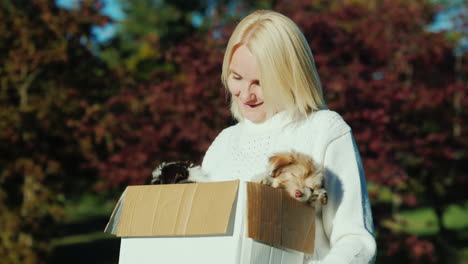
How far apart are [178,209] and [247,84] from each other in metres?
0.61

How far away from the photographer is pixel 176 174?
2299mm

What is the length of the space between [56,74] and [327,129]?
849cm

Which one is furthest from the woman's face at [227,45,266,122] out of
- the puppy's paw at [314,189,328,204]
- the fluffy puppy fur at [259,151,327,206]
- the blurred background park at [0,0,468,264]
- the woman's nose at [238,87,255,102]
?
the blurred background park at [0,0,468,264]

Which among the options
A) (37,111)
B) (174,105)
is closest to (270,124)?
(174,105)

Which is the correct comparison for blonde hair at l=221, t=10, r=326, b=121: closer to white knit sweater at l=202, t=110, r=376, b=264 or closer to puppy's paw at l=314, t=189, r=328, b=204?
white knit sweater at l=202, t=110, r=376, b=264

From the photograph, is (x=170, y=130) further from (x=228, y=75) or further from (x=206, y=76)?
(x=228, y=75)

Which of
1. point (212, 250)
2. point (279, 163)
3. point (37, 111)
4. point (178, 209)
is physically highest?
point (279, 163)

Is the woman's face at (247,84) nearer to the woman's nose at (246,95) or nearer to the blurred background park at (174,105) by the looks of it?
the woman's nose at (246,95)

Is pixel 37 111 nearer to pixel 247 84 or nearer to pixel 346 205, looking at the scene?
pixel 247 84

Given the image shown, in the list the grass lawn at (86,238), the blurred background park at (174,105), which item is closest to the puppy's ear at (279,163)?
the blurred background park at (174,105)

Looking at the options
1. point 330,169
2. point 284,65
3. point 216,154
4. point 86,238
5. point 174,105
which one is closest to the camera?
point 330,169

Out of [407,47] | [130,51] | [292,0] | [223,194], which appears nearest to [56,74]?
[292,0]

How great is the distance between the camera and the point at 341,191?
203 cm

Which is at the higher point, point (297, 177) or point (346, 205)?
point (297, 177)
